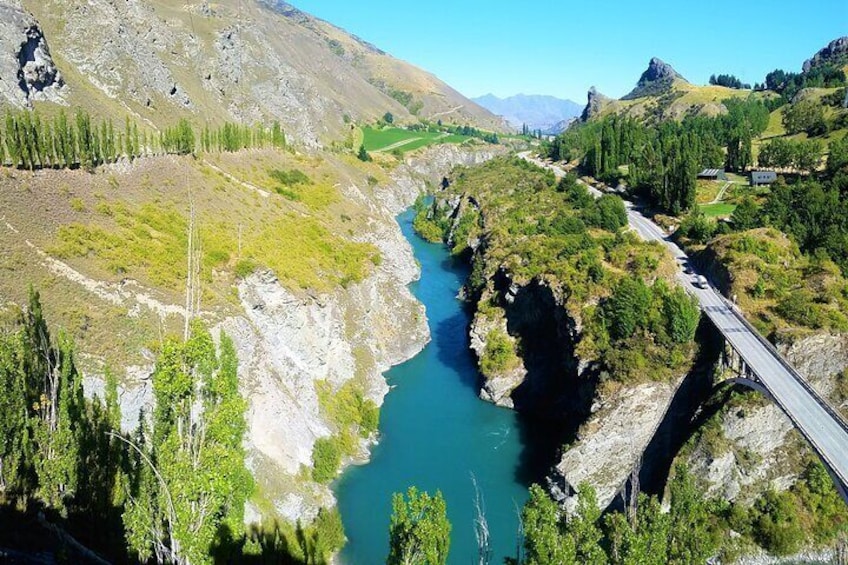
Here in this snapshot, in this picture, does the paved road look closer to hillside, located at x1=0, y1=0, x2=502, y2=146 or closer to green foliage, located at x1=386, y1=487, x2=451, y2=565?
green foliage, located at x1=386, y1=487, x2=451, y2=565

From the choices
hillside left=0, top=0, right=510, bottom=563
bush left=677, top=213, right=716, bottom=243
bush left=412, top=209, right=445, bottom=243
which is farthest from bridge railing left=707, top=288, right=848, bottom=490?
bush left=412, top=209, right=445, bottom=243

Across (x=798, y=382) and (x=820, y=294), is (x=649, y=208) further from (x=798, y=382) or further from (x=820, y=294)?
(x=798, y=382)

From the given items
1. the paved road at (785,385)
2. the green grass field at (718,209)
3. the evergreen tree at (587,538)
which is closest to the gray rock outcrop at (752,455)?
the paved road at (785,385)

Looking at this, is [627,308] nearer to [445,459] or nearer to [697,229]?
[445,459]

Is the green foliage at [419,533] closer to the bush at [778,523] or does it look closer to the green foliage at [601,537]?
the green foliage at [601,537]

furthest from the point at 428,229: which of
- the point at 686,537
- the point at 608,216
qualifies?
the point at 686,537

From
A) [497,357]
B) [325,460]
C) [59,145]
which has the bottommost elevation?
[325,460]

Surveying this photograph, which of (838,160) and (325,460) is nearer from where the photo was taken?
(325,460)
